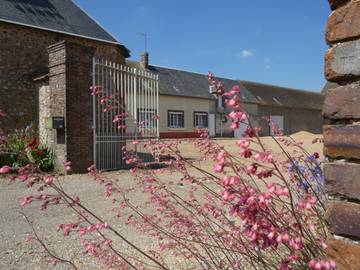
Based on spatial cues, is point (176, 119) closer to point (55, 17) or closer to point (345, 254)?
point (55, 17)

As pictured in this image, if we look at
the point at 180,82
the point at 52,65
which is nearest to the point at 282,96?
the point at 180,82

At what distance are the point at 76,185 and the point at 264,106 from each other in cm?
3404

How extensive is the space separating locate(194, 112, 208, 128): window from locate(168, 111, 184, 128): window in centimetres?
163

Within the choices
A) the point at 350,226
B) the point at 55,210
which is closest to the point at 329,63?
the point at 350,226

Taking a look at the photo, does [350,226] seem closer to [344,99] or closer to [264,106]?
[344,99]

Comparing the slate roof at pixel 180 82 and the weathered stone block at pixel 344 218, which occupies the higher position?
the slate roof at pixel 180 82

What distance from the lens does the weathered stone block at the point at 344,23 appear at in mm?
1226

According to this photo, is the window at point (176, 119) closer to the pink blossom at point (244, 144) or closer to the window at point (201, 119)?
the window at point (201, 119)

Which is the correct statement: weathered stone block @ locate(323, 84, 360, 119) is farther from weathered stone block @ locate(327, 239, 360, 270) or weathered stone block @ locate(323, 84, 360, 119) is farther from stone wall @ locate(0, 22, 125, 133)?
stone wall @ locate(0, 22, 125, 133)

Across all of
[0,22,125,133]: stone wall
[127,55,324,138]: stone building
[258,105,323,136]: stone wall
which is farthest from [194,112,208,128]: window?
[0,22,125,133]: stone wall

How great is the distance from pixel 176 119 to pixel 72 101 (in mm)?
22057

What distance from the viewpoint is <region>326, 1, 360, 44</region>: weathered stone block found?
1.23 m

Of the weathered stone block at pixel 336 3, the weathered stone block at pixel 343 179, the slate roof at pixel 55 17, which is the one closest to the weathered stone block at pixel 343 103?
the weathered stone block at pixel 343 179

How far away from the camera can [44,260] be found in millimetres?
3676
